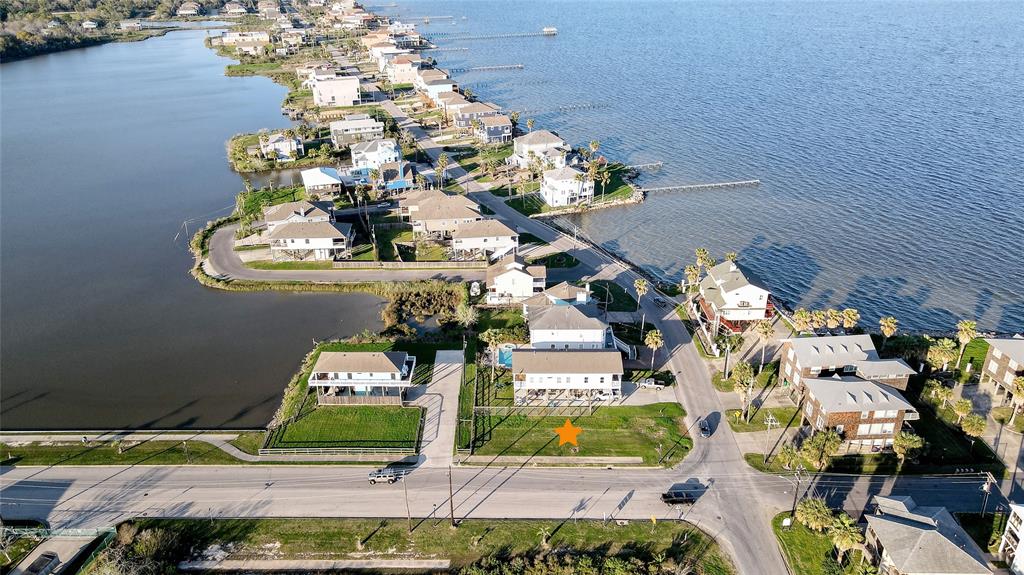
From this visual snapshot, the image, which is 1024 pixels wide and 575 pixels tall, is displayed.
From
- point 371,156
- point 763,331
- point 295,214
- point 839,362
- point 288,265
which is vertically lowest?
point 288,265

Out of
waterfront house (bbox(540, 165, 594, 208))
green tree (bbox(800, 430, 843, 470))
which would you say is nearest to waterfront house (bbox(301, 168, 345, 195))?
waterfront house (bbox(540, 165, 594, 208))

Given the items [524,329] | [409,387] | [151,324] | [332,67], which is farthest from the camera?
[332,67]

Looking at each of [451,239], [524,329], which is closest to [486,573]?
[524,329]

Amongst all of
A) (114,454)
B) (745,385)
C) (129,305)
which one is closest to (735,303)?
(745,385)

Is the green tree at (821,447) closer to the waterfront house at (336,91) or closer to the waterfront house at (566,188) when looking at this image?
the waterfront house at (566,188)

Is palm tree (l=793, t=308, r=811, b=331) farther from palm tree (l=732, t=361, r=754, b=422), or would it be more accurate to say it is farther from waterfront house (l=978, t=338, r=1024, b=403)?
waterfront house (l=978, t=338, r=1024, b=403)

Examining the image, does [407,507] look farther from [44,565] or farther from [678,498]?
[44,565]

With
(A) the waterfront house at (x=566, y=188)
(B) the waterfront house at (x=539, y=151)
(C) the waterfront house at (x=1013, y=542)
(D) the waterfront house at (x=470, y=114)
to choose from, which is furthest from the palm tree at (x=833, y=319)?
(D) the waterfront house at (x=470, y=114)

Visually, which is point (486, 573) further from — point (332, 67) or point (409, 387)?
point (332, 67)
